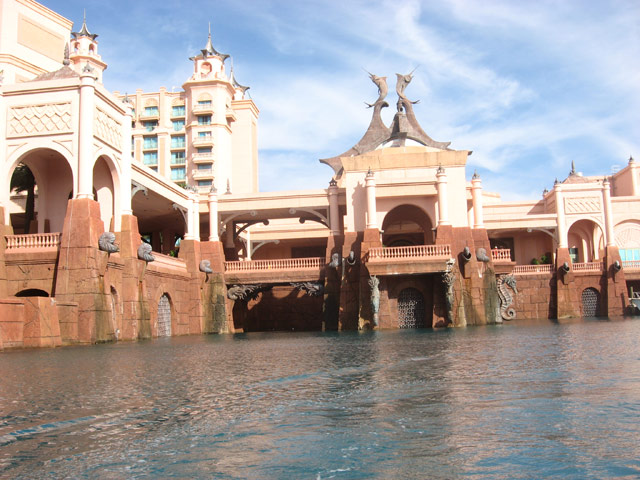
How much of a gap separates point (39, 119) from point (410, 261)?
628 inches

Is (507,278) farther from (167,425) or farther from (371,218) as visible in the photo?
(167,425)

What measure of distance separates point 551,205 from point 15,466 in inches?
1629

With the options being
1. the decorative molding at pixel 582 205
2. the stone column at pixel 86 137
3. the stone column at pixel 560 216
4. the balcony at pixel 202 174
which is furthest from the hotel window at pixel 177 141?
the stone column at pixel 86 137

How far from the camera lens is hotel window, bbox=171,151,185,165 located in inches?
2880

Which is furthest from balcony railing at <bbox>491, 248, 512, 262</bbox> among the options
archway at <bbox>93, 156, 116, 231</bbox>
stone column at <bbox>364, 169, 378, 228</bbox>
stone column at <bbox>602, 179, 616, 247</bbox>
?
archway at <bbox>93, 156, 116, 231</bbox>

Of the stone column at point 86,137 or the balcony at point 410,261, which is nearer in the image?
the stone column at point 86,137

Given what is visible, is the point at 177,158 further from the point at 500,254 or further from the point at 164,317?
the point at 500,254

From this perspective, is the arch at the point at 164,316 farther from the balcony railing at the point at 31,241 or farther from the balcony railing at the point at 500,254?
the balcony railing at the point at 500,254

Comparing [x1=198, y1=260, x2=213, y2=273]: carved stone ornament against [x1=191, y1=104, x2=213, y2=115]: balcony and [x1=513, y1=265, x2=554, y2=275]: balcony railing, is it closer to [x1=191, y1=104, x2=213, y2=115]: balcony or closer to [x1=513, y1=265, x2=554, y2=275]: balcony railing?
[x1=513, y1=265, x2=554, y2=275]: balcony railing

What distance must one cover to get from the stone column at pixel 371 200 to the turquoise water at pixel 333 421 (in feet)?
67.0

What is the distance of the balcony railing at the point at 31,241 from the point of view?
22.8 meters

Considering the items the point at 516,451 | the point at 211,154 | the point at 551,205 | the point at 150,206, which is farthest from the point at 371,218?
the point at 211,154

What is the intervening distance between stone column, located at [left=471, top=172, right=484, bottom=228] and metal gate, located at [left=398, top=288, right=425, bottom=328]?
5.70m

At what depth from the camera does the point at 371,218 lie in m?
32.1
